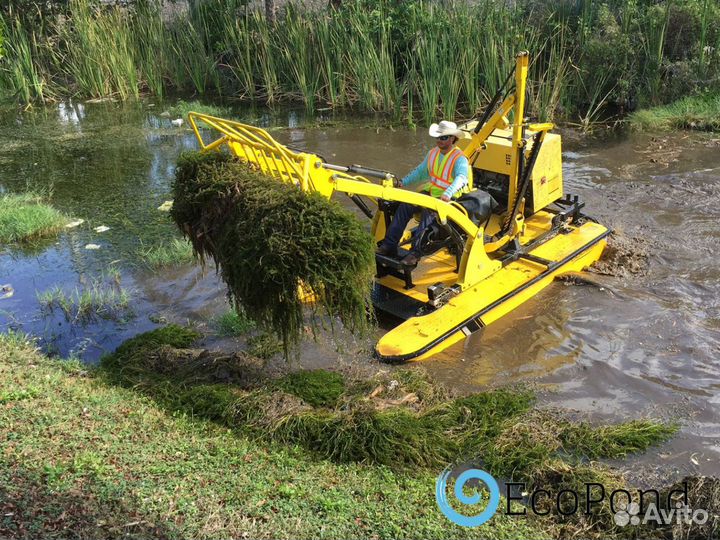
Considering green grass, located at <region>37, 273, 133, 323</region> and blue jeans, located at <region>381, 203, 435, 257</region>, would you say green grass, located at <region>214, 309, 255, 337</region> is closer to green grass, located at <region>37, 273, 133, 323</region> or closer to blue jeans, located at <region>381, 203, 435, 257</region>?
green grass, located at <region>37, 273, 133, 323</region>

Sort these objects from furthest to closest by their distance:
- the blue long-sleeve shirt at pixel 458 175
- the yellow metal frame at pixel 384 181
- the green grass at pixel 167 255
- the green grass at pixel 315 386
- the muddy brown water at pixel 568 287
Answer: the green grass at pixel 167 255 < the blue long-sleeve shirt at pixel 458 175 < the muddy brown water at pixel 568 287 < the green grass at pixel 315 386 < the yellow metal frame at pixel 384 181

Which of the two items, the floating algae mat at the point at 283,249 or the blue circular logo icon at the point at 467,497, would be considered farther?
the floating algae mat at the point at 283,249

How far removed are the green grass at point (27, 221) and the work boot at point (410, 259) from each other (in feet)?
16.0

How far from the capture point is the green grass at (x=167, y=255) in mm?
7379

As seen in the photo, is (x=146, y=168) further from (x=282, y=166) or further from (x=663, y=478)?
(x=663, y=478)

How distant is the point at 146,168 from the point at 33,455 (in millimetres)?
7652

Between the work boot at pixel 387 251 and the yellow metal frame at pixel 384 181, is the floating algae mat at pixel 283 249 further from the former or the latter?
the work boot at pixel 387 251

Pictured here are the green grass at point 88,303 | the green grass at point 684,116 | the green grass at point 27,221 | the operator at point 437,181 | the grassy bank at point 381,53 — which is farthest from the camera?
the grassy bank at point 381,53

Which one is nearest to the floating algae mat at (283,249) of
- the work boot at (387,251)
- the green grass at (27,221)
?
the work boot at (387,251)

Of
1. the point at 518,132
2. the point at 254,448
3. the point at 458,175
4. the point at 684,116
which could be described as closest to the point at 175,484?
the point at 254,448

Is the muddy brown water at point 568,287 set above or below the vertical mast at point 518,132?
below

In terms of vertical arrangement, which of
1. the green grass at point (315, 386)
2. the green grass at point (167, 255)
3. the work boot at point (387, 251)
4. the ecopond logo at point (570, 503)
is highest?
the work boot at point (387, 251)

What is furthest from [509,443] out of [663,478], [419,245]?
[419,245]

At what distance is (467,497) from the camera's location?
3885mm
